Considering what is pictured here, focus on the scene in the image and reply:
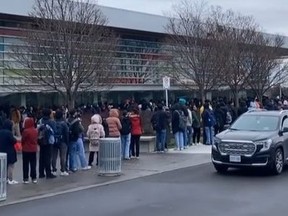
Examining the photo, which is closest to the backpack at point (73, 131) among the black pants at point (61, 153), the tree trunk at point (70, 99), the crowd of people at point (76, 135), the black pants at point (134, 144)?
the crowd of people at point (76, 135)

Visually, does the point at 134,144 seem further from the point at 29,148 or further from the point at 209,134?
the point at 29,148

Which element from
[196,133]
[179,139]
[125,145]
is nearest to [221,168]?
[125,145]

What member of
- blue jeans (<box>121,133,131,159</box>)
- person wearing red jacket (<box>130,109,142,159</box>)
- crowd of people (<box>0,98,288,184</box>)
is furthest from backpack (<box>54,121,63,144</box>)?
person wearing red jacket (<box>130,109,142,159</box>)

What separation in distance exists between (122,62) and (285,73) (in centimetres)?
1164

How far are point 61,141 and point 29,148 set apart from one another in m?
1.30

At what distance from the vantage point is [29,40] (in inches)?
1219

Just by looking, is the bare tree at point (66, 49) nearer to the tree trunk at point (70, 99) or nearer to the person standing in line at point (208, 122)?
the tree trunk at point (70, 99)

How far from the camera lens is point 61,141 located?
1691 cm

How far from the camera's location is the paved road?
12.0 metres

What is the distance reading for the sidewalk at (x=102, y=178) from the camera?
48.2 ft

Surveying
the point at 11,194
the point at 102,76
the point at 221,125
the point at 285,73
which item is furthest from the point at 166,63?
the point at 11,194

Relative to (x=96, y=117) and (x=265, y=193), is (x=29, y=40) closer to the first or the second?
(x=96, y=117)

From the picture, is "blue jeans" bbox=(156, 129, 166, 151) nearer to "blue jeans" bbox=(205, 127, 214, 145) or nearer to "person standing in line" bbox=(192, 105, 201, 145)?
"person standing in line" bbox=(192, 105, 201, 145)

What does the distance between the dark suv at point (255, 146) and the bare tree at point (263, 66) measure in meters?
24.6
